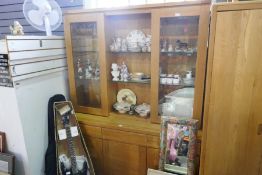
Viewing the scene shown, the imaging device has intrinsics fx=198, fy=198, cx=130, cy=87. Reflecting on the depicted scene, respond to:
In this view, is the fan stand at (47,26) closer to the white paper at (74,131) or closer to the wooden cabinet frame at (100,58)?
the wooden cabinet frame at (100,58)

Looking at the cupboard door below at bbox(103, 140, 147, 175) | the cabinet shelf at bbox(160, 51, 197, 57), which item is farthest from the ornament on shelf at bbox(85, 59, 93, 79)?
the cabinet shelf at bbox(160, 51, 197, 57)

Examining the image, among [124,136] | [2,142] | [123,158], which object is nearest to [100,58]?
[124,136]

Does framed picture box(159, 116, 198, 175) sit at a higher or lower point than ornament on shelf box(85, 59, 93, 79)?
lower

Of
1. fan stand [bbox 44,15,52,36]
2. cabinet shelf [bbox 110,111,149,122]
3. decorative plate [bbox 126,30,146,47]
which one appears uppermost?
fan stand [bbox 44,15,52,36]

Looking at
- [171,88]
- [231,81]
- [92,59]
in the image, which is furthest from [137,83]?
[231,81]

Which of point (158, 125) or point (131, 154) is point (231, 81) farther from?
point (131, 154)

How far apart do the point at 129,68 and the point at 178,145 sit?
36.8 inches

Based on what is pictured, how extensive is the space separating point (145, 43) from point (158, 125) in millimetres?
792

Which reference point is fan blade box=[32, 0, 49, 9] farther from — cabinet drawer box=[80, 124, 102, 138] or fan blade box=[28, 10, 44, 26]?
cabinet drawer box=[80, 124, 102, 138]

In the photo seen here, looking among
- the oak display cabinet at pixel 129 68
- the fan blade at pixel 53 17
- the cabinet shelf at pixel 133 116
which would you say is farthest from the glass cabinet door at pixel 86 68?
the fan blade at pixel 53 17

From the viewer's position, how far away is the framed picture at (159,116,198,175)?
5.24ft

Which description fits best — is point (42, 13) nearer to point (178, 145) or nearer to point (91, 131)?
point (91, 131)

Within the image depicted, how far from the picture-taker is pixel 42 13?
1956 mm

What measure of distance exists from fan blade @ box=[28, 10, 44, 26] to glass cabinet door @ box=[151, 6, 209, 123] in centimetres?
118
